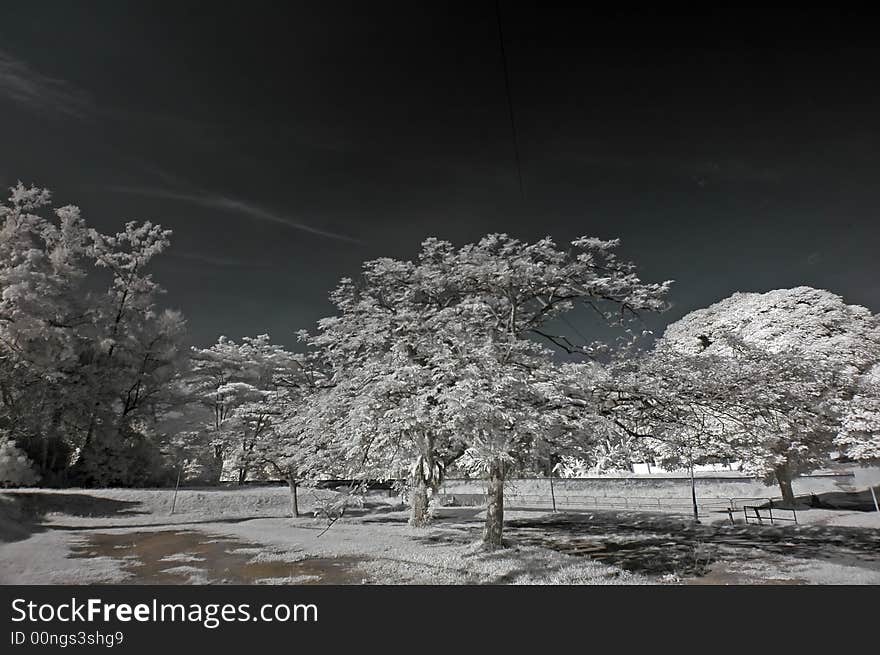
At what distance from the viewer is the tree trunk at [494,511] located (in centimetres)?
955

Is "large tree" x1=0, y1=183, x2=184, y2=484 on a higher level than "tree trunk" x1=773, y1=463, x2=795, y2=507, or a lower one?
higher

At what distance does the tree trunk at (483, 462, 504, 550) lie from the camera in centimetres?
955

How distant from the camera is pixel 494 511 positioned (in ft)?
32.3

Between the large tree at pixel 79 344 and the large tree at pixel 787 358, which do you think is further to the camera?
the large tree at pixel 79 344

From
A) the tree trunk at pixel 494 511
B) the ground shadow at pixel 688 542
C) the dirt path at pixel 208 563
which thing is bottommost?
the dirt path at pixel 208 563

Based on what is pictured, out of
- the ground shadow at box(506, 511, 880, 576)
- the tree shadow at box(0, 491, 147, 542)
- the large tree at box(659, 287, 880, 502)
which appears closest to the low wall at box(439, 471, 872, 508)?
the large tree at box(659, 287, 880, 502)

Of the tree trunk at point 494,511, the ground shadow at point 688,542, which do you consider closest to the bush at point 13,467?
the tree trunk at point 494,511

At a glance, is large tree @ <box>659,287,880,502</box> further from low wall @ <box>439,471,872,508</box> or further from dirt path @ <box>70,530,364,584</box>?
dirt path @ <box>70,530,364,584</box>

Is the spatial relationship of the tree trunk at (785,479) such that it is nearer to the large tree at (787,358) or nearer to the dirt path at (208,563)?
the large tree at (787,358)

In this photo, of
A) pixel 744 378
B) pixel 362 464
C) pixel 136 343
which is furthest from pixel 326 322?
pixel 136 343

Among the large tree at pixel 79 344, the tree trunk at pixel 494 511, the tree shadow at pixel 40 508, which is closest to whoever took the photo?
the tree trunk at pixel 494 511

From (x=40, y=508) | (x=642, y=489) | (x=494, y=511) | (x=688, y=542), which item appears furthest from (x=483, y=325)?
(x=642, y=489)
